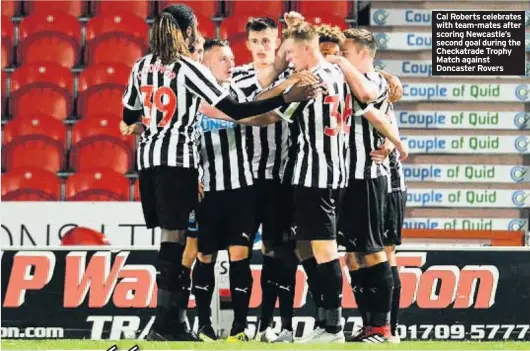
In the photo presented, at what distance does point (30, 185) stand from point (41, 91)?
124 cm

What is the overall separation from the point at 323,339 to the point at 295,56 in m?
1.48

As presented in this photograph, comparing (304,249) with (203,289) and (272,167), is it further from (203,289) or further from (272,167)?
(203,289)

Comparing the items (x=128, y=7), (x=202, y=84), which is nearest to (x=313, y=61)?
(x=202, y=84)

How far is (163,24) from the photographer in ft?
23.7

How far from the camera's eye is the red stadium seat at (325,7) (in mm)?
13383

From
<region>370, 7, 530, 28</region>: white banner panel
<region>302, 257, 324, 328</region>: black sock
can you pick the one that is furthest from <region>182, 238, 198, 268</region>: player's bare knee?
<region>370, 7, 530, 28</region>: white banner panel

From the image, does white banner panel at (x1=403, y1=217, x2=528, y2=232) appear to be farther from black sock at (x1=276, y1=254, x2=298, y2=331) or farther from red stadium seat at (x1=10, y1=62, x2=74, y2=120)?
black sock at (x1=276, y1=254, x2=298, y2=331)

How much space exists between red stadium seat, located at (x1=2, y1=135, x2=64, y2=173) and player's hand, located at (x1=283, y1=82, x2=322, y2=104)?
5745 mm

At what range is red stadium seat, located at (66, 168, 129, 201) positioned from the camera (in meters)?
12.0

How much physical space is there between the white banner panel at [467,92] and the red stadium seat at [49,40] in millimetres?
3169

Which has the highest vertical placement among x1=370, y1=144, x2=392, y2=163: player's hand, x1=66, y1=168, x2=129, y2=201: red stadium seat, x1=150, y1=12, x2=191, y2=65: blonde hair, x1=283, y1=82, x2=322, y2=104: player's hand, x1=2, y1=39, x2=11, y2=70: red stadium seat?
x1=2, y1=39, x2=11, y2=70: red stadium seat

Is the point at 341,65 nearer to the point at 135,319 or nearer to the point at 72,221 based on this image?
the point at 135,319

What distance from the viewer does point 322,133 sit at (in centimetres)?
756

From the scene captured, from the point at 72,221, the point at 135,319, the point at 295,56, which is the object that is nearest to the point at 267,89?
the point at 295,56
